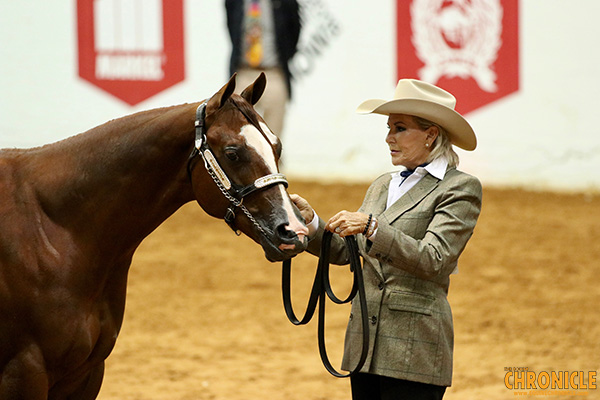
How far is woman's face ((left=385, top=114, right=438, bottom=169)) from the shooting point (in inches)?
108

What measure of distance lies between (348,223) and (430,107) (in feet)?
1.72

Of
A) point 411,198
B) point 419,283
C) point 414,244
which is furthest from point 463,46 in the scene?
point 414,244

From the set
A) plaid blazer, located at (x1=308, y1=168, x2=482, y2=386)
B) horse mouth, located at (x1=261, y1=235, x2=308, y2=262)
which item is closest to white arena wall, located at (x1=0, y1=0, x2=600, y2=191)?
plaid blazer, located at (x1=308, y1=168, x2=482, y2=386)

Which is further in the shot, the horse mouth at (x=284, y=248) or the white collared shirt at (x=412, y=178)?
the white collared shirt at (x=412, y=178)

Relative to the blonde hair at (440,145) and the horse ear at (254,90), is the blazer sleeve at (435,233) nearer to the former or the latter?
the blonde hair at (440,145)

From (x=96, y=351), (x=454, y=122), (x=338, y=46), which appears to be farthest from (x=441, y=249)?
(x=338, y=46)

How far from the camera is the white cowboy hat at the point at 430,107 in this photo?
2674 mm

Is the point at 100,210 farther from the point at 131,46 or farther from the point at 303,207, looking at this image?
the point at 131,46

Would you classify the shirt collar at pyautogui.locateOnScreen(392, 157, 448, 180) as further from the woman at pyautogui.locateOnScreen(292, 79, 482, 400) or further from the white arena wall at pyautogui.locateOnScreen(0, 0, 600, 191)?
the white arena wall at pyautogui.locateOnScreen(0, 0, 600, 191)

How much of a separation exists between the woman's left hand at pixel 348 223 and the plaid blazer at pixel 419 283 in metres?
0.06

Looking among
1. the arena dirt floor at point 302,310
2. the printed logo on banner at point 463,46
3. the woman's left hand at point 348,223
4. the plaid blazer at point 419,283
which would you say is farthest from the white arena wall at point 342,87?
the woman's left hand at point 348,223

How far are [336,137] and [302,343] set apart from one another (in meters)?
4.35

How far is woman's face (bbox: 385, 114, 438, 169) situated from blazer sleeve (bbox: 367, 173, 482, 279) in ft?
0.46

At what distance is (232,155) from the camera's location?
2.45 meters
